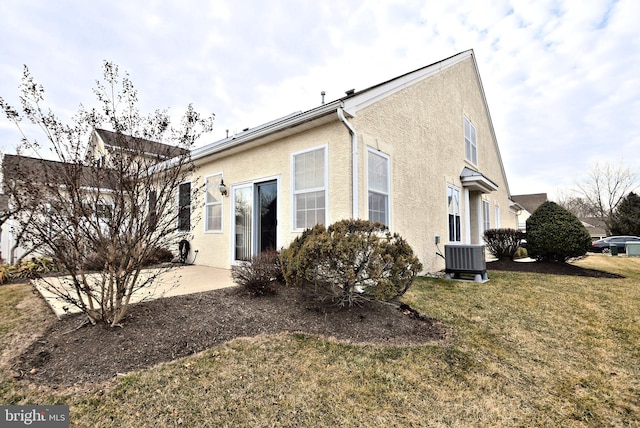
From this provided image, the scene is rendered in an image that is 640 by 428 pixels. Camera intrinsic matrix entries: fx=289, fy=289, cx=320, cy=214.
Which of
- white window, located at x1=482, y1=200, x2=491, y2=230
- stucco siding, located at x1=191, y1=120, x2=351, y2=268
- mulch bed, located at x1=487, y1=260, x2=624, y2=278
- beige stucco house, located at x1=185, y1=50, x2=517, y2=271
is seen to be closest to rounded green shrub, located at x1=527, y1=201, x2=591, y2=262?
mulch bed, located at x1=487, y1=260, x2=624, y2=278

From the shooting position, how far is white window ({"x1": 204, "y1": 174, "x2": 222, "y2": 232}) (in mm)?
8398

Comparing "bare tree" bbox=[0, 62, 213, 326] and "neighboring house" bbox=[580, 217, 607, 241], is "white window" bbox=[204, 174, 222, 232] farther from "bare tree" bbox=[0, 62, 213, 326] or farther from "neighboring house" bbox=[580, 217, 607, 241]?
"neighboring house" bbox=[580, 217, 607, 241]

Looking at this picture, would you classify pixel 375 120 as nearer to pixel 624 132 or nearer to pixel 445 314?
pixel 445 314

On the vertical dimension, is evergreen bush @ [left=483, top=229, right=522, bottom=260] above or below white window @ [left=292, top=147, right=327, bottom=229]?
below

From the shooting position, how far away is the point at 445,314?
15.3 ft

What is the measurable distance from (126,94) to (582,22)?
38.7ft

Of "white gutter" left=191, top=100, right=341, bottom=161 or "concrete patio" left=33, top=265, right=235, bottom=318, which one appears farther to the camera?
"white gutter" left=191, top=100, right=341, bottom=161

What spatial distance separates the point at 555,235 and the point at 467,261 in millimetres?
3789

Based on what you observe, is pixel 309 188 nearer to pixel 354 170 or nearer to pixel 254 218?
pixel 354 170

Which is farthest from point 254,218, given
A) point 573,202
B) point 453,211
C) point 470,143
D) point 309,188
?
point 573,202

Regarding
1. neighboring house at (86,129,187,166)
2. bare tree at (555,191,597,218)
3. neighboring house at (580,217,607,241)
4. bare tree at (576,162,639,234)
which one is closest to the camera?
neighboring house at (86,129,187,166)

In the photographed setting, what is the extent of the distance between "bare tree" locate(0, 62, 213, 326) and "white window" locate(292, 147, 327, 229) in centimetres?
292

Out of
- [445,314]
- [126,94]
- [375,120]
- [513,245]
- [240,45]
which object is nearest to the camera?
[126,94]

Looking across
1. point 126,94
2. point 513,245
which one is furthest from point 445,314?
point 513,245
